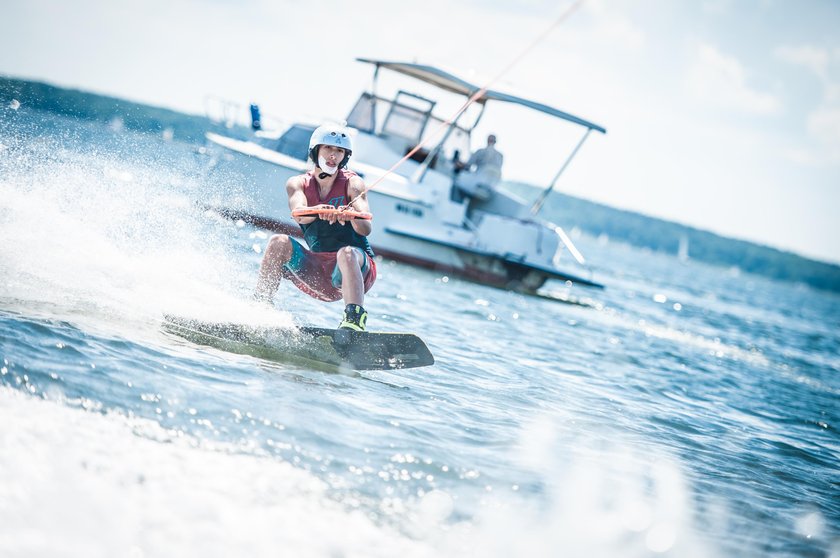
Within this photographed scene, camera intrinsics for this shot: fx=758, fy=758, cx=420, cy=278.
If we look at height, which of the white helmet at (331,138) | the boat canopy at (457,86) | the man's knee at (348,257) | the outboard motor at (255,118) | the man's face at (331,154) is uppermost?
the boat canopy at (457,86)

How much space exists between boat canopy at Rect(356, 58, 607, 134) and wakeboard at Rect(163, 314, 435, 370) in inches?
451

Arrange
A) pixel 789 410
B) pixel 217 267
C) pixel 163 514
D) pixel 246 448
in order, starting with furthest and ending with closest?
pixel 789 410
pixel 217 267
pixel 246 448
pixel 163 514

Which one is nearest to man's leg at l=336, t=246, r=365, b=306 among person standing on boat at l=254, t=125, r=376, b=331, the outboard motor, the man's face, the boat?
person standing on boat at l=254, t=125, r=376, b=331

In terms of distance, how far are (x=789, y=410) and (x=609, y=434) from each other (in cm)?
537

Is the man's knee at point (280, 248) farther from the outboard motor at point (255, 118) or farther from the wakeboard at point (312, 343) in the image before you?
the outboard motor at point (255, 118)

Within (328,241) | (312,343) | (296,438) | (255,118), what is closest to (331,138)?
(328,241)

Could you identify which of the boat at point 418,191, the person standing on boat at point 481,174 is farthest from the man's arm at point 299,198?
the person standing on boat at point 481,174

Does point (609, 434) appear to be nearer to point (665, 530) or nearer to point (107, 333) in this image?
point (665, 530)

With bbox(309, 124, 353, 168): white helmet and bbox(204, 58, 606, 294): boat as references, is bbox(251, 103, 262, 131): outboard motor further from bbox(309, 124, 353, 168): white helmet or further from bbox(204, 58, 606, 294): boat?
bbox(309, 124, 353, 168): white helmet

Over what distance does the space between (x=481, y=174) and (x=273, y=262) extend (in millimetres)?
13282

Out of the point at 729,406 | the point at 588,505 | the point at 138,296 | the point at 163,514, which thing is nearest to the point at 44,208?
the point at 138,296

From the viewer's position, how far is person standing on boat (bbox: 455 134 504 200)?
18.6m

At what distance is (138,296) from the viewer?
5902mm

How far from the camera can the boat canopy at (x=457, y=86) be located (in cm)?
1698
